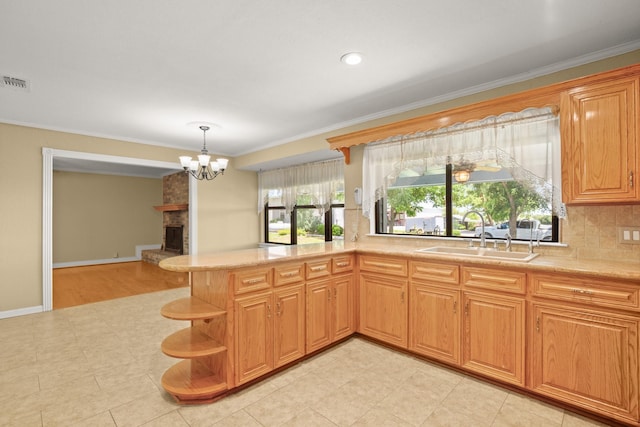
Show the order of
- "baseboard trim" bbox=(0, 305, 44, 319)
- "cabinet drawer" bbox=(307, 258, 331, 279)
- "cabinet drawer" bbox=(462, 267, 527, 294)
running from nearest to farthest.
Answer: "cabinet drawer" bbox=(462, 267, 527, 294) → "cabinet drawer" bbox=(307, 258, 331, 279) → "baseboard trim" bbox=(0, 305, 44, 319)

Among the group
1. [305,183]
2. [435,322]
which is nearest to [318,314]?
[435,322]

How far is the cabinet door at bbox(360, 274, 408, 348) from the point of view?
112 inches

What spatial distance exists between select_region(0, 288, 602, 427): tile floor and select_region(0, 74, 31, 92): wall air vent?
8.13ft

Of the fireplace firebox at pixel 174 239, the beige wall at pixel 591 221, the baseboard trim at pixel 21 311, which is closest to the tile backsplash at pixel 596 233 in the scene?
the beige wall at pixel 591 221

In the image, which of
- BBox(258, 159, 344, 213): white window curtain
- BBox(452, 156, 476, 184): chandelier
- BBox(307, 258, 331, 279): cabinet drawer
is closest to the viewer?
BBox(307, 258, 331, 279): cabinet drawer

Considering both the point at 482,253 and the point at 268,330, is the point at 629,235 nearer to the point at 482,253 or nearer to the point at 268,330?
the point at 482,253

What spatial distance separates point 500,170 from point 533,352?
163cm

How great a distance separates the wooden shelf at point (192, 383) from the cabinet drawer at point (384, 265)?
1601mm

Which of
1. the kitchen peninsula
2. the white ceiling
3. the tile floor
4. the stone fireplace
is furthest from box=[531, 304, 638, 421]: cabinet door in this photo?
the stone fireplace

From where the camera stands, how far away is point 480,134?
9.55ft

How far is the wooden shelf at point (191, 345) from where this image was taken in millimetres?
2127

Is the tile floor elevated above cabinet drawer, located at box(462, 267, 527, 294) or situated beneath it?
situated beneath

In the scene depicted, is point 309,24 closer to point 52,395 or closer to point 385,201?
point 385,201

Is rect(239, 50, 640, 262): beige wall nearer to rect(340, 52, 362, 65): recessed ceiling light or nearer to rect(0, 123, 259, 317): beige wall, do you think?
rect(340, 52, 362, 65): recessed ceiling light
